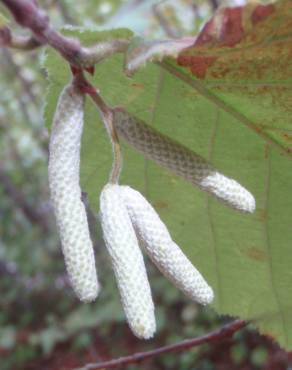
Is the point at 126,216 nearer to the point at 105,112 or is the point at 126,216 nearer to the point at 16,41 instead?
the point at 105,112

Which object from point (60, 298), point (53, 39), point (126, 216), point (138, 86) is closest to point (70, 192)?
point (126, 216)

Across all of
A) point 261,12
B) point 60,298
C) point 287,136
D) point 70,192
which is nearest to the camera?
point 261,12

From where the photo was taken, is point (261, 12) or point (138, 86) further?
point (138, 86)

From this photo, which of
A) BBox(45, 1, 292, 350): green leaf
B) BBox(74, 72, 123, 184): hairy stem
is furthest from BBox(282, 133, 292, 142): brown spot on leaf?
BBox(74, 72, 123, 184): hairy stem

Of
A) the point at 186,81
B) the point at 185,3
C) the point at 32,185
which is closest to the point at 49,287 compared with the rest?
the point at 32,185

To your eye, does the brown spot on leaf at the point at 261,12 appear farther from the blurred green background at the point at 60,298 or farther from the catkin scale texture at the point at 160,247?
the blurred green background at the point at 60,298

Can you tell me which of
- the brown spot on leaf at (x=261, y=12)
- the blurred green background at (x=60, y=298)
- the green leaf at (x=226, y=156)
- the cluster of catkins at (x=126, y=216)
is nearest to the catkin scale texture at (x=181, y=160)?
the cluster of catkins at (x=126, y=216)
